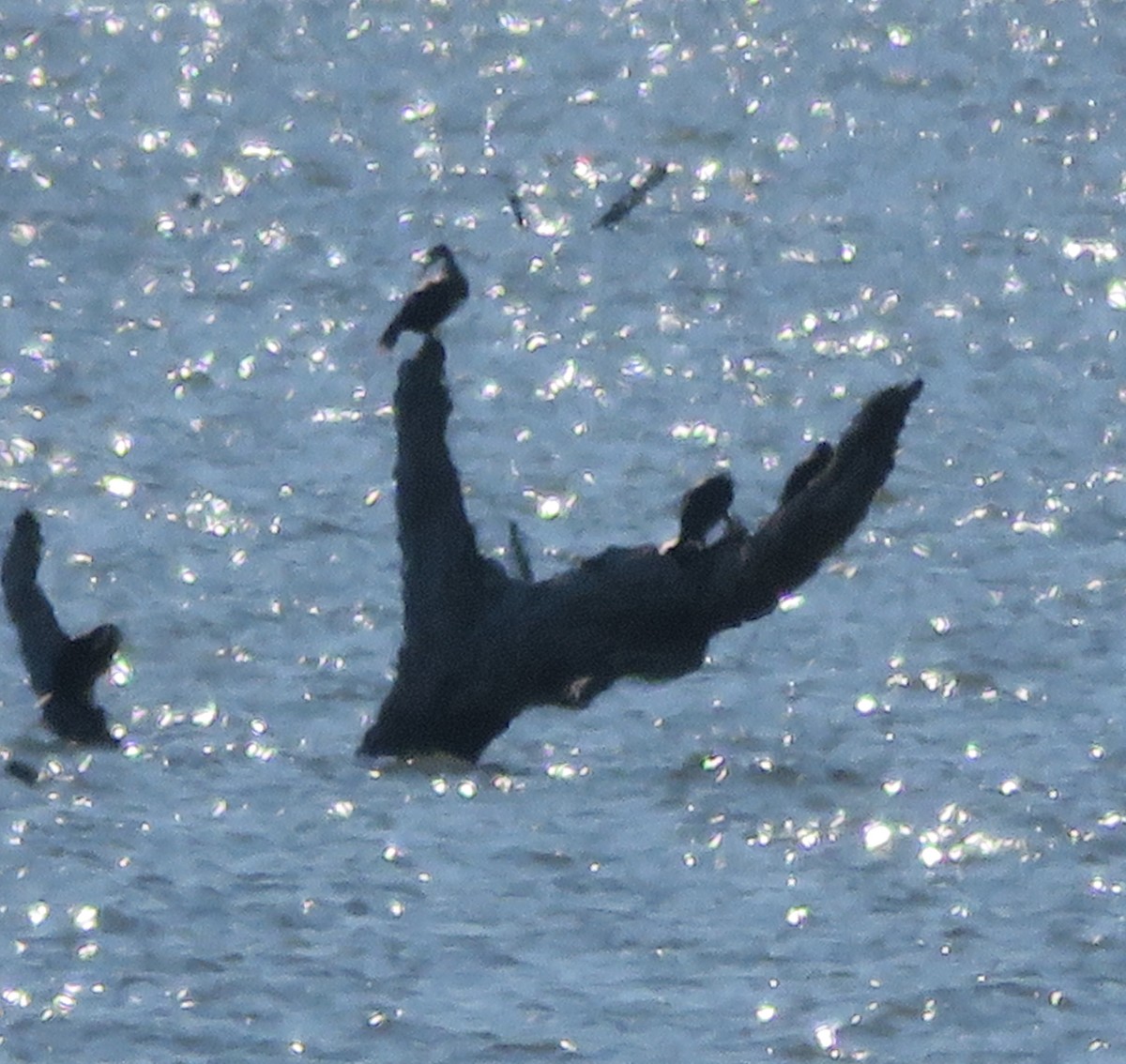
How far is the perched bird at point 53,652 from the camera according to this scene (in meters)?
8.29

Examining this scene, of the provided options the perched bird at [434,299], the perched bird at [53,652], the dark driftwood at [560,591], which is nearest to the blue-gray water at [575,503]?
the perched bird at [53,652]

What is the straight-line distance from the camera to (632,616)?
7832 mm

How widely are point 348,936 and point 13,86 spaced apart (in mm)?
13949

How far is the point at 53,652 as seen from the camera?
835 centimetres

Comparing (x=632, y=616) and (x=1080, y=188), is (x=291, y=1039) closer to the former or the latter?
(x=632, y=616)

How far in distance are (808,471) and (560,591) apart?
1.94ft

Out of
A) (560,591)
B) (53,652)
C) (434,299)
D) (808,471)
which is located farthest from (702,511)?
(53,652)

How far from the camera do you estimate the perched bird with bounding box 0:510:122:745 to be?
27.2ft

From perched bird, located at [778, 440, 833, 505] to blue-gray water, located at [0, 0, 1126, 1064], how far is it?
5.07 metres

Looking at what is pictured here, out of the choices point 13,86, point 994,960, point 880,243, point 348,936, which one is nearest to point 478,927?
point 348,936

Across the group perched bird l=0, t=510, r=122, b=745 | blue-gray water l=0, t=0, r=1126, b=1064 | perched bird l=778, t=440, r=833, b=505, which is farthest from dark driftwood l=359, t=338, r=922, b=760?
blue-gray water l=0, t=0, r=1126, b=1064

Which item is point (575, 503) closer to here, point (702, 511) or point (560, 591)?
point (560, 591)

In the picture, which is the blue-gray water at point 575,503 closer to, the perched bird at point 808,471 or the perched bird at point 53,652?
the perched bird at point 53,652

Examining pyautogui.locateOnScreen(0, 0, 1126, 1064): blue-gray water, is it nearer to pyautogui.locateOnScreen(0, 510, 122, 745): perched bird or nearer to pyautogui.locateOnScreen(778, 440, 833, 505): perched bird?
pyautogui.locateOnScreen(0, 510, 122, 745): perched bird
